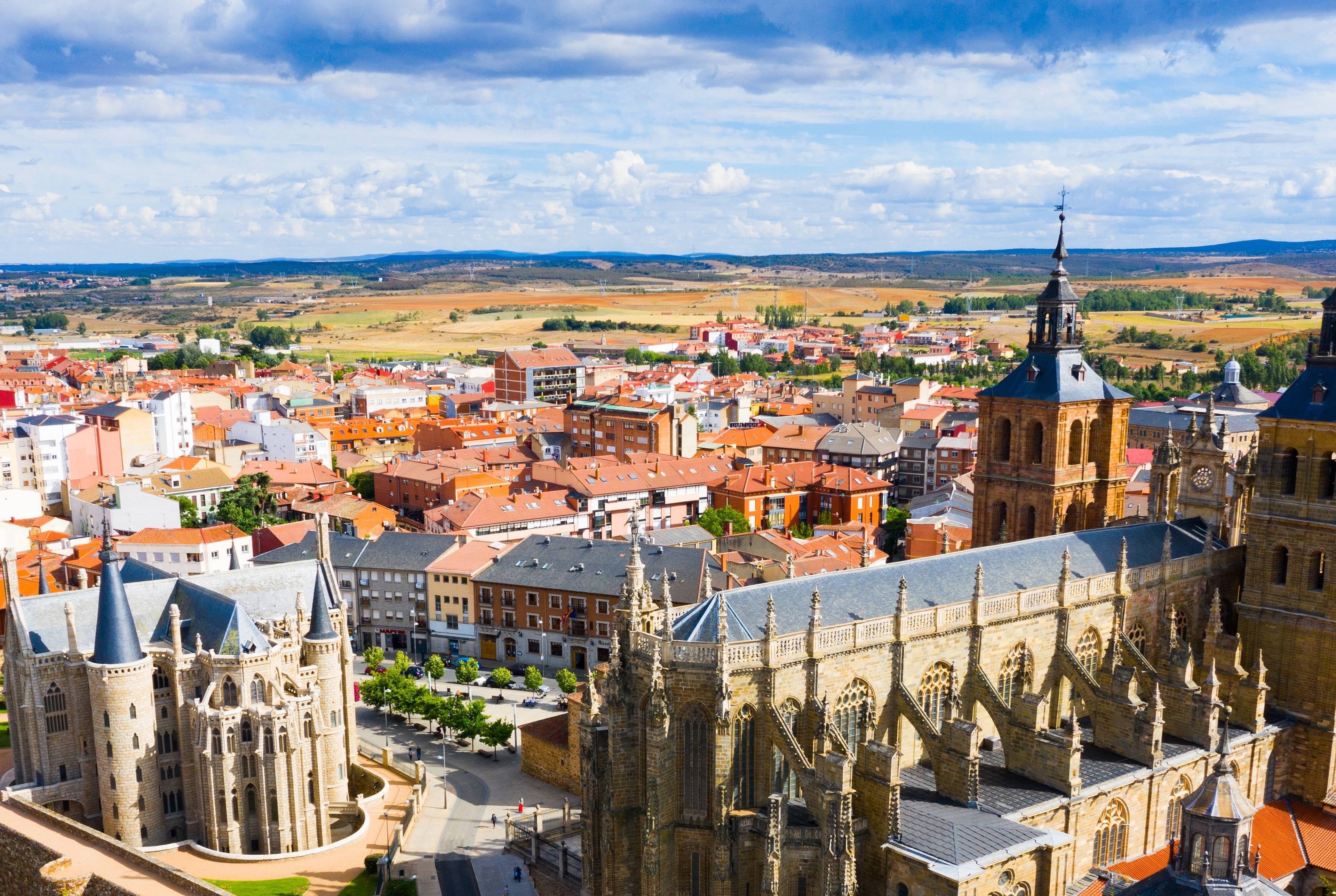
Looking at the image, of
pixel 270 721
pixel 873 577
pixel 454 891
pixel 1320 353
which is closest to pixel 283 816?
pixel 270 721

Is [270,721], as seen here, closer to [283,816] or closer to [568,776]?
[283,816]

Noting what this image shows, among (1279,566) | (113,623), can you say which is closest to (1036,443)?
(1279,566)

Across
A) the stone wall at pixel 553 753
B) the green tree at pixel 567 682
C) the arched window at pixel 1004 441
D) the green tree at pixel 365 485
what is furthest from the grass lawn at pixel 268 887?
the green tree at pixel 365 485

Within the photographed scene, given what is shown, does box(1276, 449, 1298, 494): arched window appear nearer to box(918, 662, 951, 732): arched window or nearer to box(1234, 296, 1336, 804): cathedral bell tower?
box(1234, 296, 1336, 804): cathedral bell tower

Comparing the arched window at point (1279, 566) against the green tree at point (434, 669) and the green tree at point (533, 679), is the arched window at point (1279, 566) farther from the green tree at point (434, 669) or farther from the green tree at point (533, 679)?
the green tree at point (434, 669)

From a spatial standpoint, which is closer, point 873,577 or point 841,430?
point 873,577
